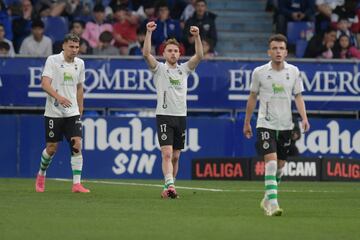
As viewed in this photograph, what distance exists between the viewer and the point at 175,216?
13555 mm

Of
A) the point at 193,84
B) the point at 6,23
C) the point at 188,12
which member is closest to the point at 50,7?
the point at 6,23

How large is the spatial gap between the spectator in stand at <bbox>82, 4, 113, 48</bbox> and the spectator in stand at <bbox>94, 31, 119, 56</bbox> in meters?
0.24

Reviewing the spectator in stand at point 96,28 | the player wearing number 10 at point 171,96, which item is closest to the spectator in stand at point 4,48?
the spectator in stand at point 96,28

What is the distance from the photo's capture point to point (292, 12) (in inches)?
1109

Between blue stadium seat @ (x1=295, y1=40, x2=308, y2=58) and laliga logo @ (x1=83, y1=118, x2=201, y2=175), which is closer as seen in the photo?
laliga logo @ (x1=83, y1=118, x2=201, y2=175)

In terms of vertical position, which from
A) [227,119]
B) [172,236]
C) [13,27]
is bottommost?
[172,236]

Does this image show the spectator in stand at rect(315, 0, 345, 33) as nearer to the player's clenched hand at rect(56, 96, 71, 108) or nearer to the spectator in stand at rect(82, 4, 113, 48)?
the spectator in stand at rect(82, 4, 113, 48)

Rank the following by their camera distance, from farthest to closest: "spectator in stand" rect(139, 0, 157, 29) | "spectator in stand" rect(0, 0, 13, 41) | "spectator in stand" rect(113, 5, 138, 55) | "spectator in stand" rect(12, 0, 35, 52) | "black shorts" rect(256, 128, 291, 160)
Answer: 1. "spectator in stand" rect(139, 0, 157, 29)
2. "spectator in stand" rect(113, 5, 138, 55)
3. "spectator in stand" rect(12, 0, 35, 52)
4. "spectator in stand" rect(0, 0, 13, 41)
5. "black shorts" rect(256, 128, 291, 160)

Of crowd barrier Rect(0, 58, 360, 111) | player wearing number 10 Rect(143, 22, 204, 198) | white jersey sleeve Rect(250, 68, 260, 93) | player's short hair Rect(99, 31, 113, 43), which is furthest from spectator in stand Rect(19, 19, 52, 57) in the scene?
white jersey sleeve Rect(250, 68, 260, 93)

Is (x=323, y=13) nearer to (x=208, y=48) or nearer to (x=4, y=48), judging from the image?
(x=208, y=48)

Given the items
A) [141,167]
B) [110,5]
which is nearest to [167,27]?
[110,5]

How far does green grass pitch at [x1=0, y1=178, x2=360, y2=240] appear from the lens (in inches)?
458

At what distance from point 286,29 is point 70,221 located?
52.0 ft

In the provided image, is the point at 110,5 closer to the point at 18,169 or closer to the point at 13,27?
the point at 13,27
